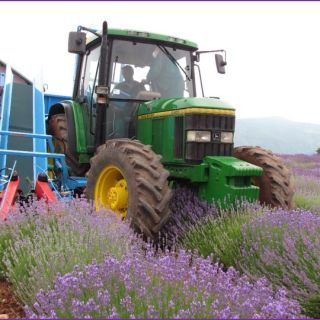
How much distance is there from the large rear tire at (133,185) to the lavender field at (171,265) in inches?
12.3

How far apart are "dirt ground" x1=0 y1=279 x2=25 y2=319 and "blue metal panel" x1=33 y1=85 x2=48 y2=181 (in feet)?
9.10

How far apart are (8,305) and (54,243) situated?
53 cm

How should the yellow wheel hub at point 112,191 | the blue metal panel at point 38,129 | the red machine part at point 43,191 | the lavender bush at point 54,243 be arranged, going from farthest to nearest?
the blue metal panel at point 38,129
the red machine part at point 43,191
the yellow wheel hub at point 112,191
the lavender bush at point 54,243

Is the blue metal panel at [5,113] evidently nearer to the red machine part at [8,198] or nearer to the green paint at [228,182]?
the red machine part at [8,198]

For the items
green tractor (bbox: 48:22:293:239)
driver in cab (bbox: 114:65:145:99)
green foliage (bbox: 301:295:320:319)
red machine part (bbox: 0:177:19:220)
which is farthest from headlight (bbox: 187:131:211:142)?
green foliage (bbox: 301:295:320:319)

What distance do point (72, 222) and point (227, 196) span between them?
1739 mm

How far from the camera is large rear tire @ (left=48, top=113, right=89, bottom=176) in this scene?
6.12 meters

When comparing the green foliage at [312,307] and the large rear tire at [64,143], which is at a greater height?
the large rear tire at [64,143]

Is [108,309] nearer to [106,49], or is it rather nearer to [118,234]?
[118,234]

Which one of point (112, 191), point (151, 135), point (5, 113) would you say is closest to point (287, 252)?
point (112, 191)

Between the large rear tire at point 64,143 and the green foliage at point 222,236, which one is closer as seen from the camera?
the green foliage at point 222,236

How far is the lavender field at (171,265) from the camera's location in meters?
2.18

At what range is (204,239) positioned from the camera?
4141mm

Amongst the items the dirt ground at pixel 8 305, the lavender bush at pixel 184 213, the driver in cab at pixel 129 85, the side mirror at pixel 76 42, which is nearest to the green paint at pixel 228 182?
the lavender bush at pixel 184 213
